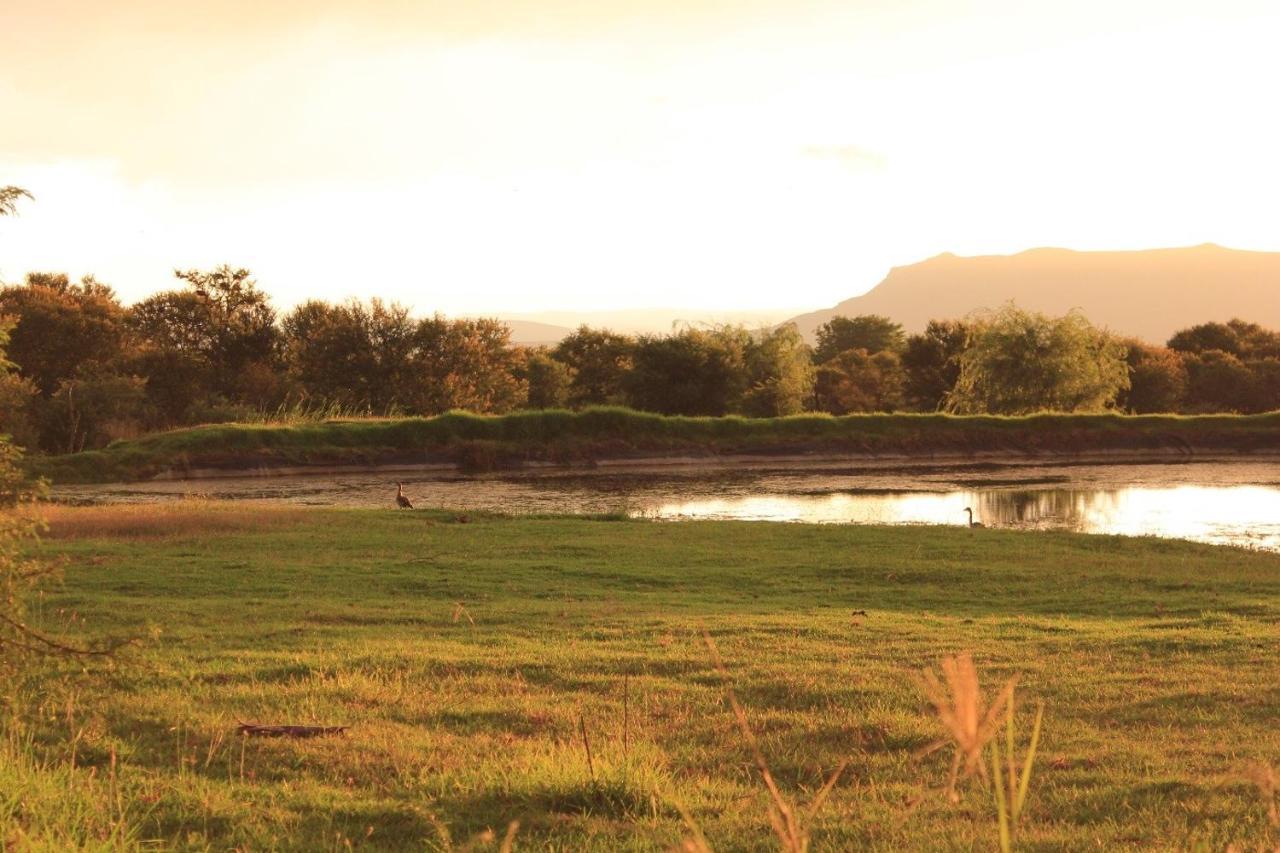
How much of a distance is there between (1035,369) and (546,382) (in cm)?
2790

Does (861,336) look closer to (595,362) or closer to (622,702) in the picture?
(595,362)

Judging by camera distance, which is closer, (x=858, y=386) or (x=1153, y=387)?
(x=1153, y=387)

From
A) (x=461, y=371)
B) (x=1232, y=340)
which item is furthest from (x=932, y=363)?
(x=461, y=371)

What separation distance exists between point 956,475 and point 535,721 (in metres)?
34.0

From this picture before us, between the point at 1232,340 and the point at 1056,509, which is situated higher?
the point at 1232,340

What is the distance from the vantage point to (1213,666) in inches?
385

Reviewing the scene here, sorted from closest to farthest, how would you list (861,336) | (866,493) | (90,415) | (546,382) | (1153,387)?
(866,493), (90,415), (546,382), (1153,387), (861,336)

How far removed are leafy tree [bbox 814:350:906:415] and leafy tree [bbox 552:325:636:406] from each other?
42.2 feet

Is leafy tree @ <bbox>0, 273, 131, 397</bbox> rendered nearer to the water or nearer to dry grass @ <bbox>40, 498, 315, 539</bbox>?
the water

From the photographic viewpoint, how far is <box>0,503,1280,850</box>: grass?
5324 millimetres

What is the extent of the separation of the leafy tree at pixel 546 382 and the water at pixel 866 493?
24908 mm

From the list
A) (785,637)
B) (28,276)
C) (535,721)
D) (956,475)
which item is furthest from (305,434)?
(28,276)

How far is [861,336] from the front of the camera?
345 feet

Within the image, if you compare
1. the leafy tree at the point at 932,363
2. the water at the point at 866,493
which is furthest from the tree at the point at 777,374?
the water at the point at 866,493
